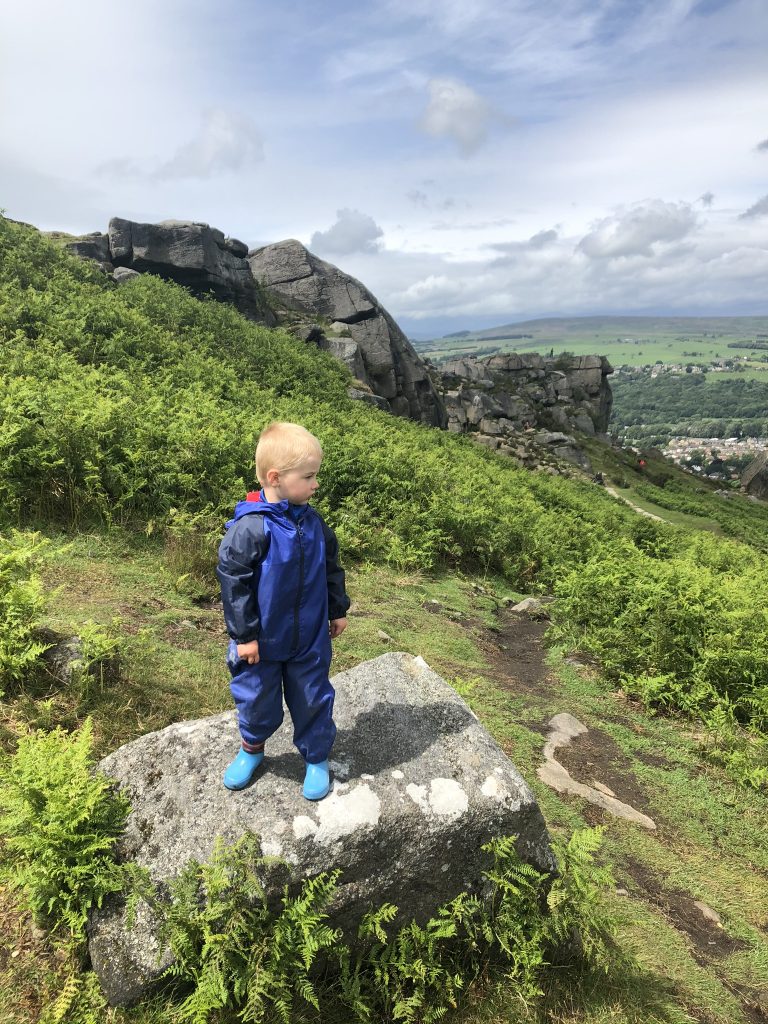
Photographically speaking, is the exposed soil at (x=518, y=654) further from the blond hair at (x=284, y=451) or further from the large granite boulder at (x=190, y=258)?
the large granite boulder at (x=190, y=258)

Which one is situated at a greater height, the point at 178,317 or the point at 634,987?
the point at 178,317

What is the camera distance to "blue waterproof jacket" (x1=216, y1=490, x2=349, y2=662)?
326 cm

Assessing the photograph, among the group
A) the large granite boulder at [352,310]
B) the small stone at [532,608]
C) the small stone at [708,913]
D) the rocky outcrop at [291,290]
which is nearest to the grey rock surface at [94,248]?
the rocky outcrop at [291,290]

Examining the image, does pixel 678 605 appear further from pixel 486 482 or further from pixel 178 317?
pixel 178 317

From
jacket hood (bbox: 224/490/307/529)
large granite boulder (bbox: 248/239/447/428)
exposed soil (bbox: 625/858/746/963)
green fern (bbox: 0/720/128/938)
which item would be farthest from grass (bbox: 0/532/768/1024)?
large granite boulder (bbox: 248/239/447/428)

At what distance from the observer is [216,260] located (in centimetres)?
3134

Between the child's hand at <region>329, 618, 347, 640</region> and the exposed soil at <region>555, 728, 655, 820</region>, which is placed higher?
the child's hand at <region>329, 618, 347, 640</region>

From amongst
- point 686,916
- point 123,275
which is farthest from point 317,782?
point 123,275

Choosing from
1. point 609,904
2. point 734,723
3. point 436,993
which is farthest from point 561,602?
point 436,993

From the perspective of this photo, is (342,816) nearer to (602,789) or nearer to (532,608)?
(602,789)

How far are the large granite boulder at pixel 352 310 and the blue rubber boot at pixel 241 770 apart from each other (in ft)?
109

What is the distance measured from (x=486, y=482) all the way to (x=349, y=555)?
7.74 meters

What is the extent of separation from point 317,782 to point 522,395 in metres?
62.3

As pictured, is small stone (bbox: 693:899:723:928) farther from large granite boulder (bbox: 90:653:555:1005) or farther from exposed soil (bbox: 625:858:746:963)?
large granite boulder (bbox: 90:653:555:1005)
